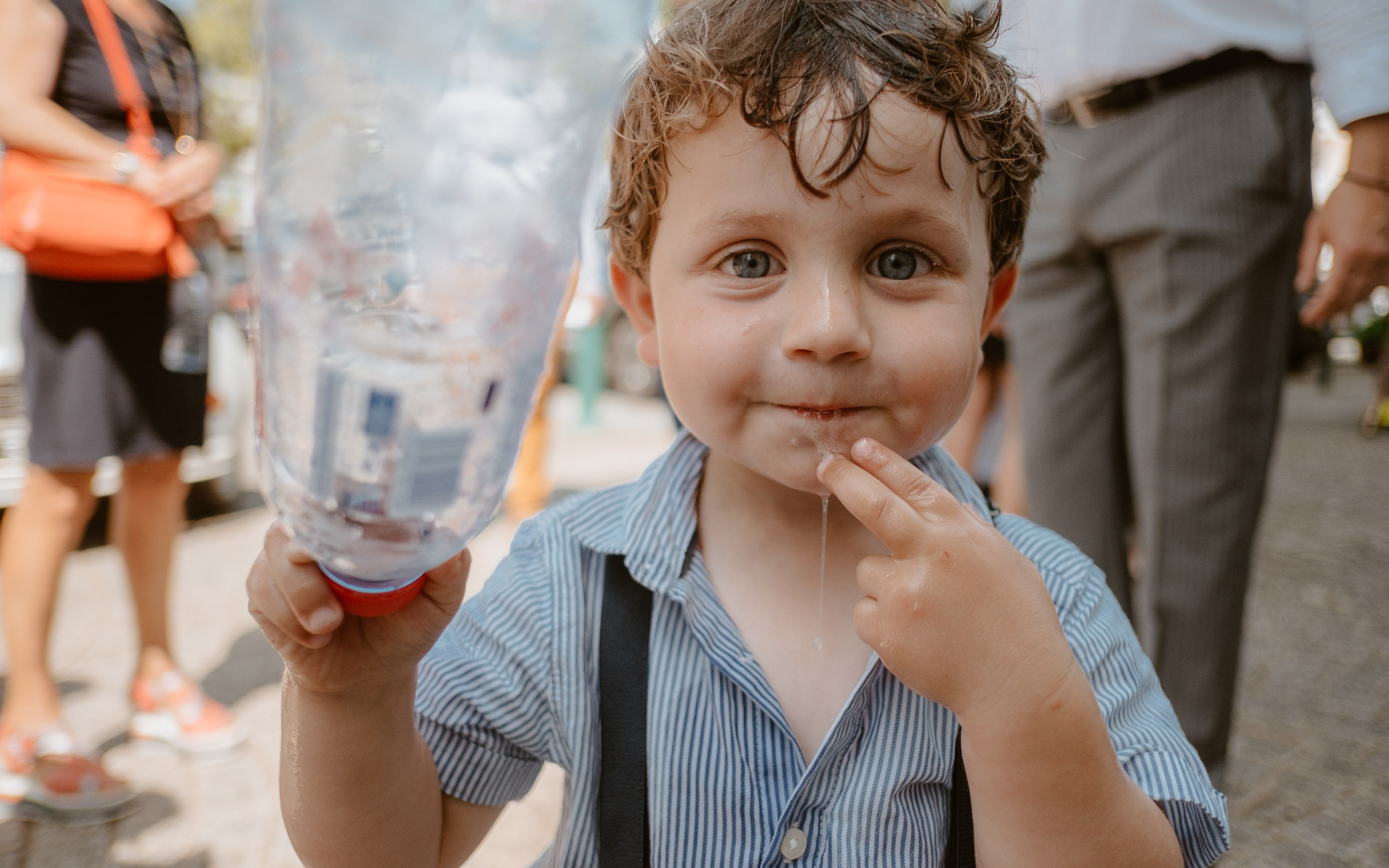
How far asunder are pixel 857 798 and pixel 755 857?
0.15m

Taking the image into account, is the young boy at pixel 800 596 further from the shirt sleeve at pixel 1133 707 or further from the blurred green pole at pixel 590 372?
the blurred green pole at pixel 590 372

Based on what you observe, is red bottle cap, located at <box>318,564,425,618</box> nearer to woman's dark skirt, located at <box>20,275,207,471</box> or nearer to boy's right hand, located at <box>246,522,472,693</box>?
boy's right hand, located at <box>246,522,472,693</box>

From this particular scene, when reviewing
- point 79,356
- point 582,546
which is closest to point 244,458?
point 79,356

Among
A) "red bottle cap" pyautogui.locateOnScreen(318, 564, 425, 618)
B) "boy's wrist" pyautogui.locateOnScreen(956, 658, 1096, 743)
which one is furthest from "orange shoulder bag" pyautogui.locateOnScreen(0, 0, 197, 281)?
"boy's wrist" pyautogui.locateOnScreen(956, 658, 1096, 743)


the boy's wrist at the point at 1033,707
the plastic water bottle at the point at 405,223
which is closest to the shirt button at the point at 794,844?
the boy's wrist at the point at 1033,707

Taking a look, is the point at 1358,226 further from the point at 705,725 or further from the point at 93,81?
the point at 93,81

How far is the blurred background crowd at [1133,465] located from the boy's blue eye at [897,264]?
0.74 meters

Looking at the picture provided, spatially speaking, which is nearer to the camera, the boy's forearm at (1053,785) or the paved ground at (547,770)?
the boy's forearm at (1053,785)

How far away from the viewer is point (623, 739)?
1267 mm

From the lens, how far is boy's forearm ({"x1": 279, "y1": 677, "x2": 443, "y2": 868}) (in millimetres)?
1084

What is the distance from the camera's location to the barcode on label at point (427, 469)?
2.57ft

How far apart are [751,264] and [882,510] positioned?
358 mm

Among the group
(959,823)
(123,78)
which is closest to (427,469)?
(959,823)

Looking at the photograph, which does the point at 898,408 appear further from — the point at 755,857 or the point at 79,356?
the point at 79,356
